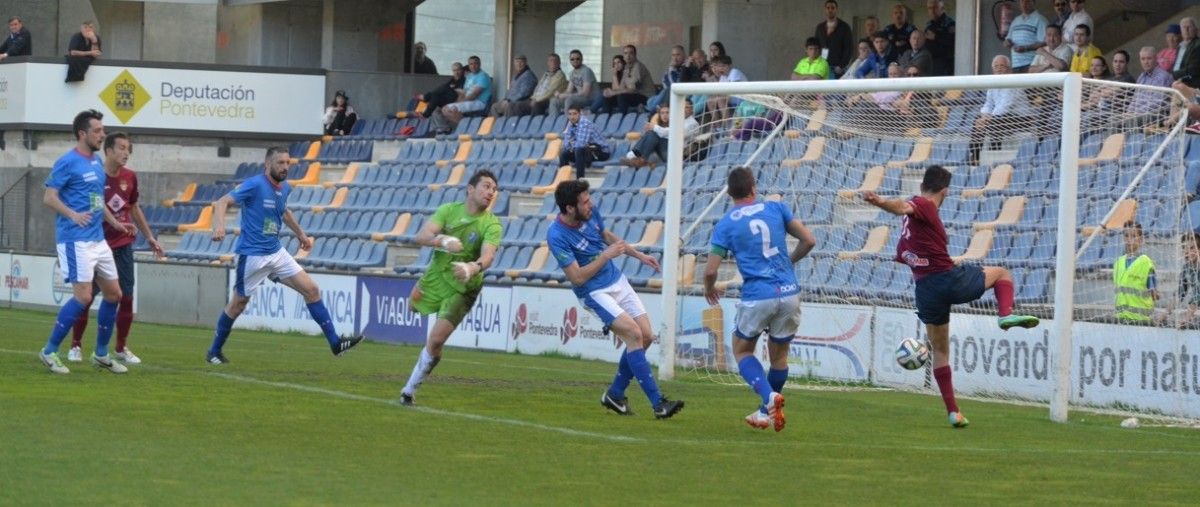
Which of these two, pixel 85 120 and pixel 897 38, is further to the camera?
pixel 897 38

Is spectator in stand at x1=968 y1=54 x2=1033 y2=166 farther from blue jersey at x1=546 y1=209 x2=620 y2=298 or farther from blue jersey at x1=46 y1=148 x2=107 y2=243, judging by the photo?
blue jersey at x1=46 y1=148 x2=107 y2=243

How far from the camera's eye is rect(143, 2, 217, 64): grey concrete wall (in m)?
39.2

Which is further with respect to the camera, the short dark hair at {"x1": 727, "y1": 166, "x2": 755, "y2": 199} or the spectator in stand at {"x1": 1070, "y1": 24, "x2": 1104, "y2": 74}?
the spectator in stand at {"x1": 1070, "y1": 24, "x2": 1104, "y2": 74}

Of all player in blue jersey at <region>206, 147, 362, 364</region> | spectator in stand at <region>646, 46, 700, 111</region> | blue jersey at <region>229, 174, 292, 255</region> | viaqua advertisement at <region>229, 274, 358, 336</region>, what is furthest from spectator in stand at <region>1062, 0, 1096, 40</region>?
blue jersey at <region>229, 174, 292, 255</region>

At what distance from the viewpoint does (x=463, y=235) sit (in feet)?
43.5

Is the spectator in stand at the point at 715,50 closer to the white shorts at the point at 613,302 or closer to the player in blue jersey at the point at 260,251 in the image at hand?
the player in blue jersey at the point at 260,251

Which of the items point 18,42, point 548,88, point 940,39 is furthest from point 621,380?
point 18,42

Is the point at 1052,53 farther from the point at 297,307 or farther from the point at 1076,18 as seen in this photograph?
the point at 297,307

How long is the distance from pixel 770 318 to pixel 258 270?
20.8 ft

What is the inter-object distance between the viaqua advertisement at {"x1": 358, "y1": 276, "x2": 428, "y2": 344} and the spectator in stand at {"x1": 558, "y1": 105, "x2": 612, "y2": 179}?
3.99 metres

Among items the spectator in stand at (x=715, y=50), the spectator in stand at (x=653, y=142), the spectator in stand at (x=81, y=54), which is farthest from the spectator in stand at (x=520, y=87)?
the spectator in stand at (x=81, y=54)

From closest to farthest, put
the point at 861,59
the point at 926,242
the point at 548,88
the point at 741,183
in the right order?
the point at 741,183 < the point at 926,242 < the point at 861,59 < the point at 548,88

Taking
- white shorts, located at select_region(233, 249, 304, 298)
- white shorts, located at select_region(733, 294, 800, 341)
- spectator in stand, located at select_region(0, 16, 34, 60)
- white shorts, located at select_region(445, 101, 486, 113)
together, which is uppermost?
spectator in stand, located at select_region(0, 16, 34, 60)

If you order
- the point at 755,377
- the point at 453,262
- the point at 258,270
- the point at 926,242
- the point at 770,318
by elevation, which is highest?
the point at 926,242
